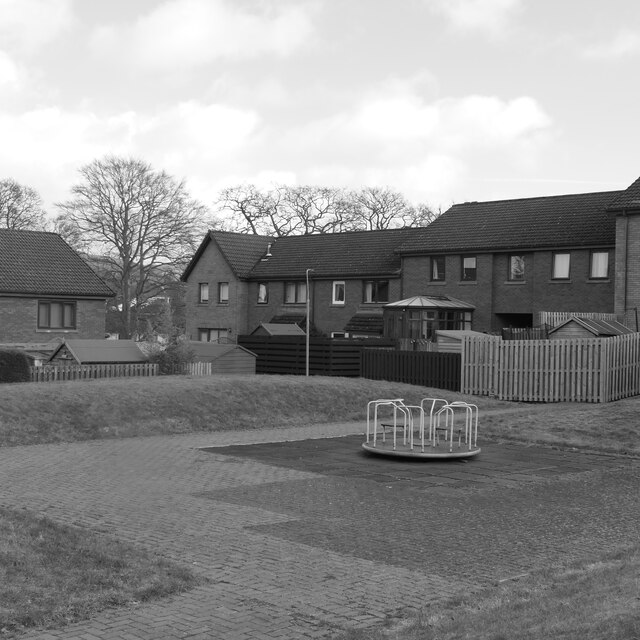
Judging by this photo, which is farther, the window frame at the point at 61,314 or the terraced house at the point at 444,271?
the window frame at the point at 61,314

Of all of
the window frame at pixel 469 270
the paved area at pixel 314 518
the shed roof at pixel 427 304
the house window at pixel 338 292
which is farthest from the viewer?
the house window at pixel 338 292

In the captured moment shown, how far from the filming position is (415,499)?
42.3 feet

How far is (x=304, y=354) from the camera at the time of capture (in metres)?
38.9

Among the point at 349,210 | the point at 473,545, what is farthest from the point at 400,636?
the point at 349,210

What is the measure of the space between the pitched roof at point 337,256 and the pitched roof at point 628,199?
13.4 meters

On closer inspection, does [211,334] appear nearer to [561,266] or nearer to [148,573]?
[561,266]

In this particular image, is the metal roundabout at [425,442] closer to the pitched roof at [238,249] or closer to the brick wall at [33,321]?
the brick wall at [33,321]

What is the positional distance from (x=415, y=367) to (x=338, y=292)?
20652 mm

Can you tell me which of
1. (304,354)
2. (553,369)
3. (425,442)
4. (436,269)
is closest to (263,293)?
(436,269)

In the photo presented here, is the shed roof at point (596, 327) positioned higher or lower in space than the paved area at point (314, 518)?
higher

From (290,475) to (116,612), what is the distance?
7.44 metres

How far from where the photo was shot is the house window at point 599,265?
42219mm

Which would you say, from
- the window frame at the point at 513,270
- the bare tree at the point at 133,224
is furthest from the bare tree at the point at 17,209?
the window frame at the point at 513,270

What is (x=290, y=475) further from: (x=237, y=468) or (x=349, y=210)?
(x=349, y=210)
